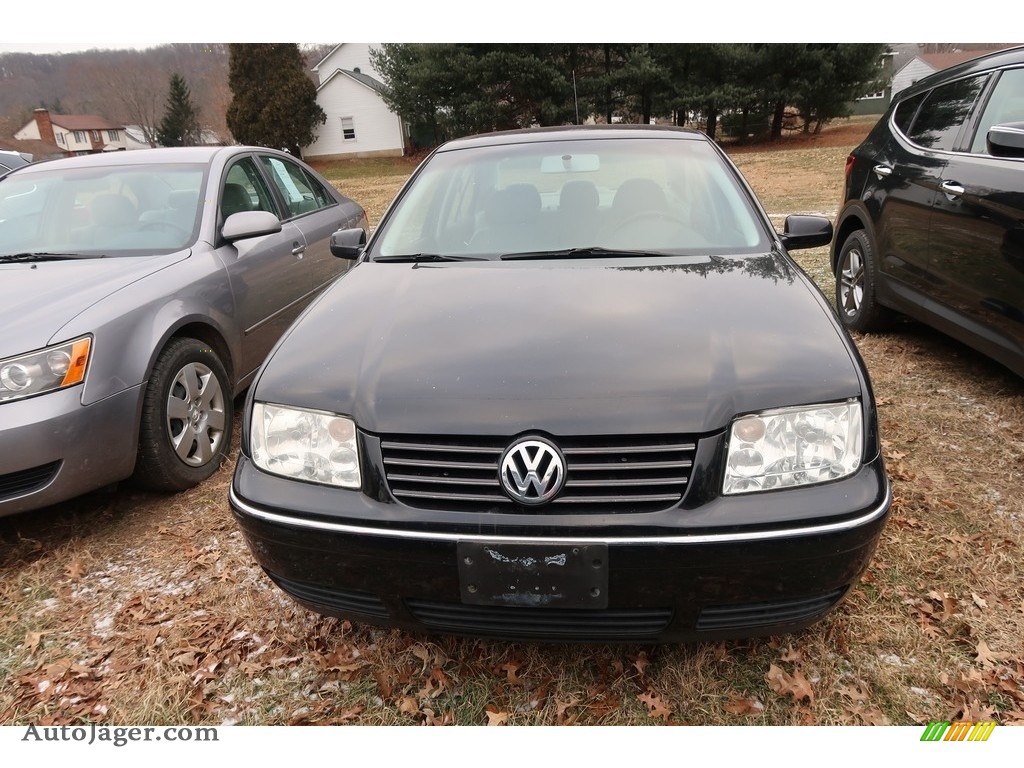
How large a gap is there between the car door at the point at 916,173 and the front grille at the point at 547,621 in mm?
3289

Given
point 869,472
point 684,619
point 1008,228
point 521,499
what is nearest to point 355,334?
point 521,499

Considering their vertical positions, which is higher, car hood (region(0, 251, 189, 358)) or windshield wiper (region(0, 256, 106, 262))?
windshield wiper (region(0, 256, 106, 262))

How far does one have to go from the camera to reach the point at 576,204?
9.59ft

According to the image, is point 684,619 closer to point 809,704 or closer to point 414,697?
point 809,704

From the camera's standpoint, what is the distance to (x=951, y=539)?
107 inches

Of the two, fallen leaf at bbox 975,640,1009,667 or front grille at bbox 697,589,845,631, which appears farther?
fallen leaf at bbox 975,640,1009,667

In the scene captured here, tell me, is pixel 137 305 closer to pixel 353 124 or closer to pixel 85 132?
pixel 353 124

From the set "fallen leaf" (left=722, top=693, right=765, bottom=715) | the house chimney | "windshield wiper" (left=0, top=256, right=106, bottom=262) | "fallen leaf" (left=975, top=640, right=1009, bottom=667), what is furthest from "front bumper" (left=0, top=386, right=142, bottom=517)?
the house chimney

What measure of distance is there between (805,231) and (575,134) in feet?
3.76

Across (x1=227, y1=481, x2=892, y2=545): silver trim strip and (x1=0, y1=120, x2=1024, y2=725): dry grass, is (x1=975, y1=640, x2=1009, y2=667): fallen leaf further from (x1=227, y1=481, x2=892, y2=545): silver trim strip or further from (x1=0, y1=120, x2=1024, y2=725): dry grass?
(x1=227, y1=481, x2=892, y2=545): silver trim strip

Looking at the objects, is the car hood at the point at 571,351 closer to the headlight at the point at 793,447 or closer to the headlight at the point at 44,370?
the headlight at the point at 793,447

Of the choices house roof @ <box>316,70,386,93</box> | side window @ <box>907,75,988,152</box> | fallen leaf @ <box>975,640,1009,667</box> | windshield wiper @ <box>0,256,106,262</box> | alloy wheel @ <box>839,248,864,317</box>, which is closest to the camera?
fallen leaf @ <box>975,640,1009,667</box>

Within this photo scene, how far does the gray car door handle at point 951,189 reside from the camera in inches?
146

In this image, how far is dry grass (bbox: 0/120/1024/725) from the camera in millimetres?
2059
